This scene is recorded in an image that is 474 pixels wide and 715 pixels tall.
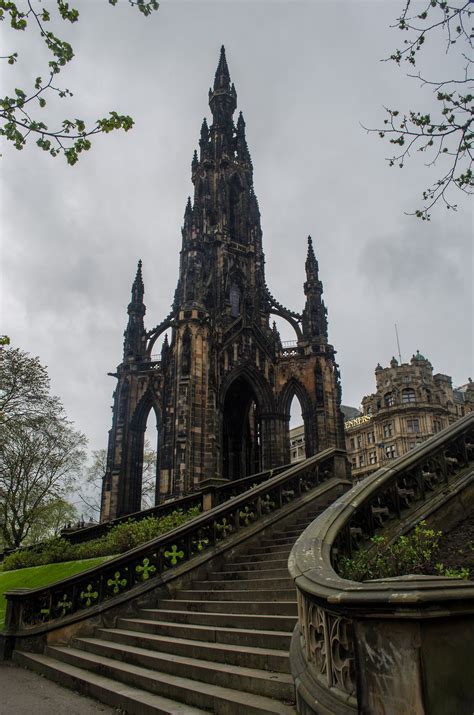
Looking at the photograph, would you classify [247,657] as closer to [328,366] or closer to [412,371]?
[328,366]

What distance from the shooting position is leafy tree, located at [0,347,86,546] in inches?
900

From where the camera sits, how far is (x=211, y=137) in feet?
131

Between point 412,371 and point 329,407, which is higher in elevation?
point 412,371

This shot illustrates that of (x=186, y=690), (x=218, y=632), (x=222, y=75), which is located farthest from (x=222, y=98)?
(x=186, y=690)

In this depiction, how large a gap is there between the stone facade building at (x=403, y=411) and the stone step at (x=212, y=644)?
4845 cm

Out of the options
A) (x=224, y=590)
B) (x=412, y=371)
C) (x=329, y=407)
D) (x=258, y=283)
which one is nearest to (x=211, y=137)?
(x=258, y=283)

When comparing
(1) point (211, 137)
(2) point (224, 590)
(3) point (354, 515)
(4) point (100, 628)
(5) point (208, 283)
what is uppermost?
(1) point (211, 137)

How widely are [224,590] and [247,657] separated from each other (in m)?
2.83

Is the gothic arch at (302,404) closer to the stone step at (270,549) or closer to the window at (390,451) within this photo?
the stone step at (270,549)

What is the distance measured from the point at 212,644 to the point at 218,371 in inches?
887

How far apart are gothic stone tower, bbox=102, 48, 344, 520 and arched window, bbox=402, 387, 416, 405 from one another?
26717 mm

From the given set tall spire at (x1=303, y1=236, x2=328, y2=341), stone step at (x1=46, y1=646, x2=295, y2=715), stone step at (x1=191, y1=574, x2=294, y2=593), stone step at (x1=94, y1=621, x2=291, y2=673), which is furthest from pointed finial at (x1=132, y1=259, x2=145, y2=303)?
stone step at (x1=46, y1=646, x2=295, y2=715)

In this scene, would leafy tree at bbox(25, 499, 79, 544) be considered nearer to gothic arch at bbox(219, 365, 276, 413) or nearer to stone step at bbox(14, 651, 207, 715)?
gothic arch at bbox(219, 365, 276, 413)

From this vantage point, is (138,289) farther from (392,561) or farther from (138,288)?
(392,561)
